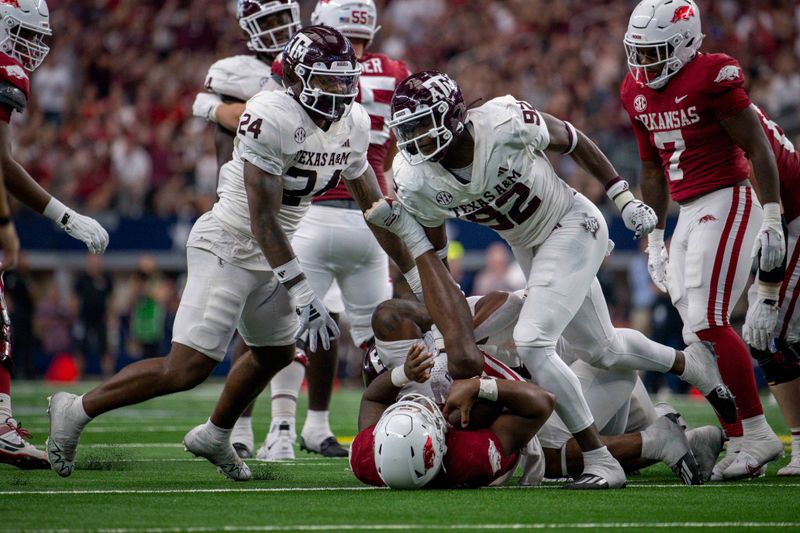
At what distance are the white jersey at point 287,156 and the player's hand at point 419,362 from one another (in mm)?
887

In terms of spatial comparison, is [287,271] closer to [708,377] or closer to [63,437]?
[63,437]

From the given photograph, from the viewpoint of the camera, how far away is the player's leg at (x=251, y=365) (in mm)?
5293

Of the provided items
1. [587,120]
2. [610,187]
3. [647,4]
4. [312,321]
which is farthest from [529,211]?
[587,120]

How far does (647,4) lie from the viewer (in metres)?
5.83

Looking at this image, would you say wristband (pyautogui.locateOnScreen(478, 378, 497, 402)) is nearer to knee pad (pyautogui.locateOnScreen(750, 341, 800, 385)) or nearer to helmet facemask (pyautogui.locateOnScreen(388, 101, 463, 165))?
helmet facemask (pyautogui.locateOnScreen(388, 101, 463, 165))

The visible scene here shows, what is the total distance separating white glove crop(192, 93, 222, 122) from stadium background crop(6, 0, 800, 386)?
21.4 feet

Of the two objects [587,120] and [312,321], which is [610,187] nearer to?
[312,321]

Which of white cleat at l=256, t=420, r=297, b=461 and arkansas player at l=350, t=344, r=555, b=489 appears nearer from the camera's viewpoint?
arkansas player at l=350, t=344, r=555, b=489

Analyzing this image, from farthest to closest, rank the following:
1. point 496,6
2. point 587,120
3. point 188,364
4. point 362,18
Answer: point 496,6, point 587,120, point 362,18, point 188,364

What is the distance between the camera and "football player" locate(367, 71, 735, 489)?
4867mm

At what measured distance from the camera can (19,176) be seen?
560cm

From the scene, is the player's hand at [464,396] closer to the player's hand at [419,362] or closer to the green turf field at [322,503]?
the player's hand at [419,362]

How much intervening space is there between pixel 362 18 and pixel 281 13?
2.20ft

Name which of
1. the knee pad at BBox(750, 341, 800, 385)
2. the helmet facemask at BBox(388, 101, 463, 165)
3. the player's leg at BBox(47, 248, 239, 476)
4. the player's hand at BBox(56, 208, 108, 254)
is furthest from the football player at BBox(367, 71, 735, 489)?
the player's hand at BBox(56, 208, 108, 254)
